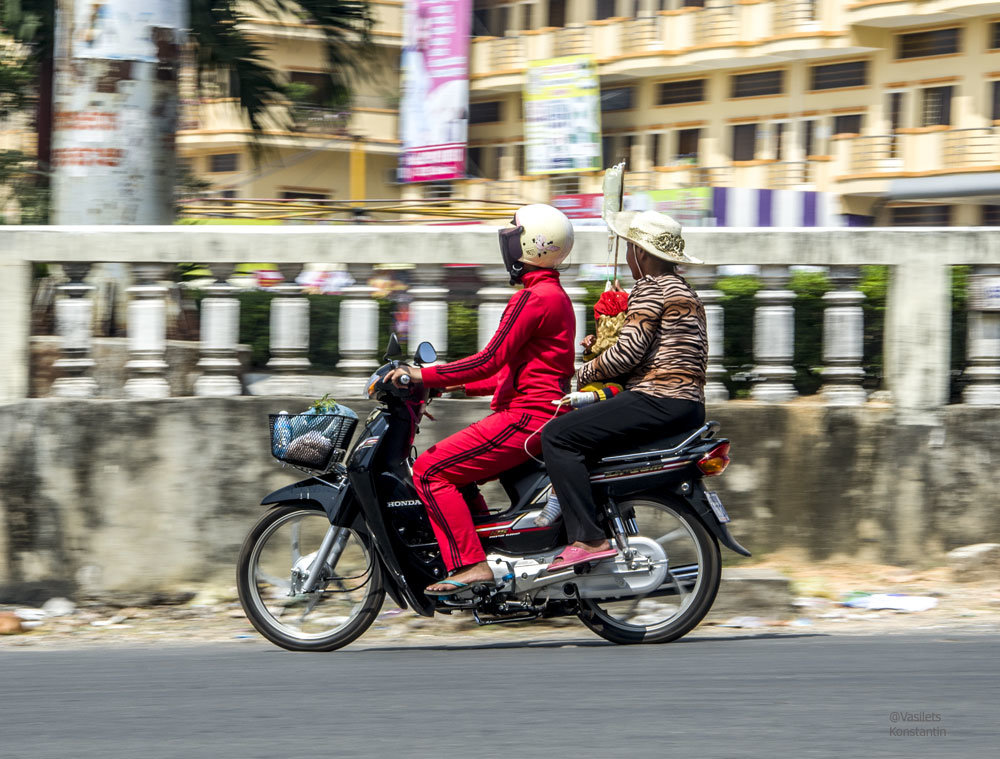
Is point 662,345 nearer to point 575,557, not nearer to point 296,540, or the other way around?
point 575,557

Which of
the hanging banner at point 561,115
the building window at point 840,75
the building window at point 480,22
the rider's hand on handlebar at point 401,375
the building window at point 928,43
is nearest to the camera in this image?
the rider's hand on handlebar at point 401,375

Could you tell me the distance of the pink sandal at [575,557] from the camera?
5586 mm

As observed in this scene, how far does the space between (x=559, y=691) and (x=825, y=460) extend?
110 inches

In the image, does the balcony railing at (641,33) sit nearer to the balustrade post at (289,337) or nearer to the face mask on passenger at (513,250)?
the balustrade post at (289,337)

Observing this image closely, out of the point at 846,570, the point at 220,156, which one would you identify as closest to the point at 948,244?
the point at 846,570

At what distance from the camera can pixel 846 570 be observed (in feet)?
23.2

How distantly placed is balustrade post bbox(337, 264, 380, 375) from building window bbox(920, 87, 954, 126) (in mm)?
25793

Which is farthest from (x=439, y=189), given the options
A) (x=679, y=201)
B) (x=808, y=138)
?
(x=808, y=138)

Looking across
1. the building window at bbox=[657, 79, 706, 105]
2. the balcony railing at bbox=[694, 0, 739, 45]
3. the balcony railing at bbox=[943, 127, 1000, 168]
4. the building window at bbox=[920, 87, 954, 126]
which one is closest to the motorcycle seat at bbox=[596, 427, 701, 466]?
the balcony railing at bbox=[943, 127, 1000, 168]

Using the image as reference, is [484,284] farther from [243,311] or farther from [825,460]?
[825,460]

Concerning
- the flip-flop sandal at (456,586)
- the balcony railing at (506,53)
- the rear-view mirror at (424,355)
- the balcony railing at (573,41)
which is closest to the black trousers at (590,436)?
the flip-flop sandal at (456,586)

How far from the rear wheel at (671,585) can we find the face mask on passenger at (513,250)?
1064 millimetres

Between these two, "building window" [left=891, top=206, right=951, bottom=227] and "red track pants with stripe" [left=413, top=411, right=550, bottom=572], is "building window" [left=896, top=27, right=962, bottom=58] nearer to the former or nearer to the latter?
"building window" [left=891, top=206, right=951, bottom=227]

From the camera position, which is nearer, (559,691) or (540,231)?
(559,691)
